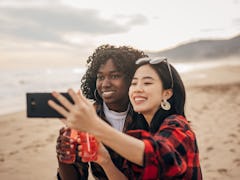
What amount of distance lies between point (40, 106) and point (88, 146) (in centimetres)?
43

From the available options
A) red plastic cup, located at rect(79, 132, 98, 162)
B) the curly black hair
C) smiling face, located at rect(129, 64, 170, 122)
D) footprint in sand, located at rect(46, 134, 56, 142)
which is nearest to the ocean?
footprint in sand, located at rect(46, 134, 56, 142)

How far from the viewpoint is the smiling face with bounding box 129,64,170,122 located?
1976mm

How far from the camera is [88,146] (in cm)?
166

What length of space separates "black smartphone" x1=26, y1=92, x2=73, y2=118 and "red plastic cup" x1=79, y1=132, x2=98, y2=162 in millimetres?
308

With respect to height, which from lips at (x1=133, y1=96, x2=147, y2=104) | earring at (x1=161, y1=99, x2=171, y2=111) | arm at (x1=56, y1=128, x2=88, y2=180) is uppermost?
lips at (x1=133, y1=96, x2=147, y2=104)

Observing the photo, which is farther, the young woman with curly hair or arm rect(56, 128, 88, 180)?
the young woman with curly hair

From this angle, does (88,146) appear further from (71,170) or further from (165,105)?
(71,170)

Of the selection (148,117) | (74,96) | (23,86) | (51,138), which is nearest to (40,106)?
(74,96)

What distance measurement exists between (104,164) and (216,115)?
289 inches

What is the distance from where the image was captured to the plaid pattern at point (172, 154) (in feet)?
4.99

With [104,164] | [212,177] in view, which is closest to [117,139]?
[104,164]

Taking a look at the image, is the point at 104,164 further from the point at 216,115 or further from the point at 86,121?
the point at 216,115

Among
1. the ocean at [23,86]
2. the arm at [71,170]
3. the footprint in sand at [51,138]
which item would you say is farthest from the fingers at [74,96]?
the ocean at [23,86]

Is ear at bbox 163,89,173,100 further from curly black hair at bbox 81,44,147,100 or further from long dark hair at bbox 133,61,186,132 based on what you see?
curly black hair at bbox 81,44,147,100
